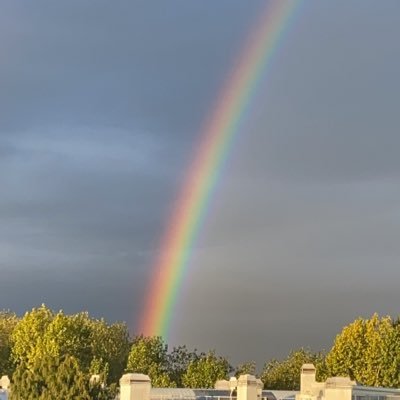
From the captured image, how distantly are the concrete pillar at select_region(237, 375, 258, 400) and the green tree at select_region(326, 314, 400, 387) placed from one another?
34.6m

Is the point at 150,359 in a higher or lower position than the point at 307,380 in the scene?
higher

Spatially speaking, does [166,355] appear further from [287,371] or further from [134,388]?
[134,388]

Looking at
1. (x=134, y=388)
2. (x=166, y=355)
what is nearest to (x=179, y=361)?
(x=166, y=355)

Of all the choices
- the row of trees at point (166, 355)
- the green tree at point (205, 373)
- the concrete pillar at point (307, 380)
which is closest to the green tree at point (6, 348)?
the row of trees at point (166, 355)

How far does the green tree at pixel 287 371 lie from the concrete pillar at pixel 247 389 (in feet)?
155

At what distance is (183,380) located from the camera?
9644cm

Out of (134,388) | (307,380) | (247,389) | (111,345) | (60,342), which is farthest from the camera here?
(111,345)

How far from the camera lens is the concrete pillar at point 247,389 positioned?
50.7 m

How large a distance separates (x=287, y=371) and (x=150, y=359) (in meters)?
14.9

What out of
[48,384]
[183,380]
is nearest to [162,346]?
[183,380]

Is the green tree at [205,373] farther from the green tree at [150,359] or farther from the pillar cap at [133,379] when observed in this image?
the pillar cap at [133,379]

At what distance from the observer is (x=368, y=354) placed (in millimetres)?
87438

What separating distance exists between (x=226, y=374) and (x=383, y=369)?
53.7ft

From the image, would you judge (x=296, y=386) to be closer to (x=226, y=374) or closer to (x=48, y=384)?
(x=226, y=374)
